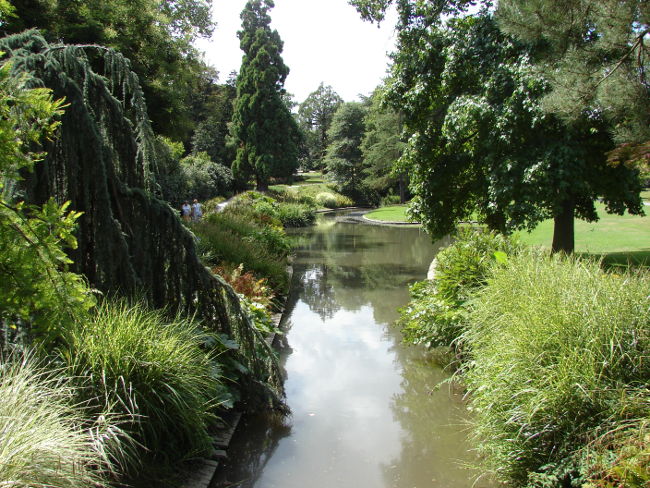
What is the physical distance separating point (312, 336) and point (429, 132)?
5494mm

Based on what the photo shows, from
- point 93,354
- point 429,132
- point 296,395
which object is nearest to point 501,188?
point 429,132

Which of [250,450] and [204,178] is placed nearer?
[250,450]

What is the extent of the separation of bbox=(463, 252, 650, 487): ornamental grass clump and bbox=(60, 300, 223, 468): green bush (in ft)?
7.70

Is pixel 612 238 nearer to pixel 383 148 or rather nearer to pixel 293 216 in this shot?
pixel 293 216

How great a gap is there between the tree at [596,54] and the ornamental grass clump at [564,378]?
3709 mm

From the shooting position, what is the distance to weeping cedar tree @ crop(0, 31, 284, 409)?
4004mm

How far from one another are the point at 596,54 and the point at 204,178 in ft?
90.2

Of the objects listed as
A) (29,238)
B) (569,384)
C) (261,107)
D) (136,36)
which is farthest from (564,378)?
(261,107)

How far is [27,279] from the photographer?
2.79 meters

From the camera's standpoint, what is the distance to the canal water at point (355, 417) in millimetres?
4547

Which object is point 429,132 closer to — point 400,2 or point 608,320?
point 400,2

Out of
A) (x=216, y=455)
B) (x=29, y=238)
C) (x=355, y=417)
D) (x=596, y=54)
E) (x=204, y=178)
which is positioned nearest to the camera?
(x=29, y=238)

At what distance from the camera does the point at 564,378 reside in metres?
3.51

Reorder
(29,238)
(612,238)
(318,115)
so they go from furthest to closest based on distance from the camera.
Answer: (318,115) → (612,238) → (29,238)
